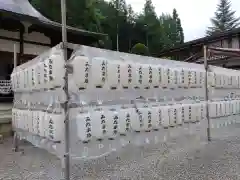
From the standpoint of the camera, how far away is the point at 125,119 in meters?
3.33

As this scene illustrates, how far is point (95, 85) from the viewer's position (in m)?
3.05

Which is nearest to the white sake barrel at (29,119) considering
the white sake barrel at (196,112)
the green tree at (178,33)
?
the white sake barrel at (196,112)

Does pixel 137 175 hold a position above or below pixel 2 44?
below

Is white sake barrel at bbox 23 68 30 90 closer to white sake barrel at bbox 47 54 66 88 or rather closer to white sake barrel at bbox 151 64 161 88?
white sake barrel at bbox 47 54 66 88

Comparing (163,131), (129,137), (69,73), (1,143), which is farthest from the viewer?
(1,143)

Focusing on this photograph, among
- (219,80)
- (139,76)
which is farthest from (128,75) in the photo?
(219,80)

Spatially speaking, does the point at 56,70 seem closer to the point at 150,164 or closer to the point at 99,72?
the point at 99,72

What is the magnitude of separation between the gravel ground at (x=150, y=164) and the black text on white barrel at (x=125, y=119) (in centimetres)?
32

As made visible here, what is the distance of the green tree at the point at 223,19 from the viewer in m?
44.4

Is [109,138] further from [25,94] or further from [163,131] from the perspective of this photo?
[25,94]

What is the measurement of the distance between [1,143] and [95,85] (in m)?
4.29

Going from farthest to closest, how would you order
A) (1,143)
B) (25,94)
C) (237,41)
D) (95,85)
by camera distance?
1. (237,41)
2. (1,143)
3. (25,94)
4. (95,85)

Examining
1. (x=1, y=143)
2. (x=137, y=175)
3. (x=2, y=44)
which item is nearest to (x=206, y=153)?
(x=137, y=175)

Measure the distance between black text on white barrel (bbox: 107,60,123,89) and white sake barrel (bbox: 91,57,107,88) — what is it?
6 centimetres
